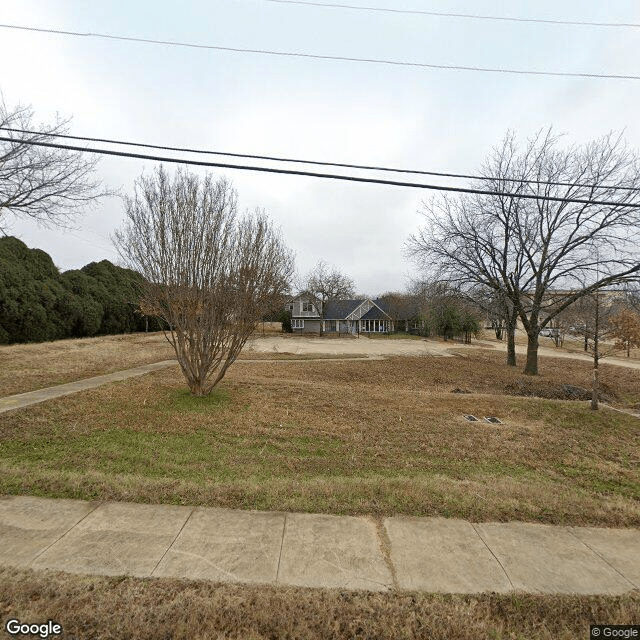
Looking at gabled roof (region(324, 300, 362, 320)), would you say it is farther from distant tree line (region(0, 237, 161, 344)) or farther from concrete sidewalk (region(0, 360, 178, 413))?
concrete sidewalk (region(0, 360, 178, 413))

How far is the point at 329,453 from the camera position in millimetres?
5074

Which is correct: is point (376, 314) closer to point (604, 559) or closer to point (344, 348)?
point (344, 348)

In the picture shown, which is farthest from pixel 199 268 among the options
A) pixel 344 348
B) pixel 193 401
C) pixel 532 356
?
pixel 344 348

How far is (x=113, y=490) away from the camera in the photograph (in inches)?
144

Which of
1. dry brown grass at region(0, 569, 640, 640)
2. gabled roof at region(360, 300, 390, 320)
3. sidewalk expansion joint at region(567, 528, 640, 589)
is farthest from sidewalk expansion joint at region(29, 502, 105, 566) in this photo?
gabled roof at region(360, 300, 390, 320)

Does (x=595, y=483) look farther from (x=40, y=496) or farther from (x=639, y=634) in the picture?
(x=40, y=496)

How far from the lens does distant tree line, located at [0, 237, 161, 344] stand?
70.1ft

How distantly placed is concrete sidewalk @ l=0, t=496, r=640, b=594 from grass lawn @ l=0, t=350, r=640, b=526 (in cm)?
23

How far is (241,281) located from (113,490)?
4.62 m

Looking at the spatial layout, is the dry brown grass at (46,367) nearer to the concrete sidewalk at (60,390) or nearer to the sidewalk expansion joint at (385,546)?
the concrete sidewalk at (60,390)

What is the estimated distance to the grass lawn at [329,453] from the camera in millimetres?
3635

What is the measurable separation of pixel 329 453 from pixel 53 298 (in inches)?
1094

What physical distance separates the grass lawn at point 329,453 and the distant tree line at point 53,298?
12.5m

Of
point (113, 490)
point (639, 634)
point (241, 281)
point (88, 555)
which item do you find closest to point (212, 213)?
point (241, 281)
